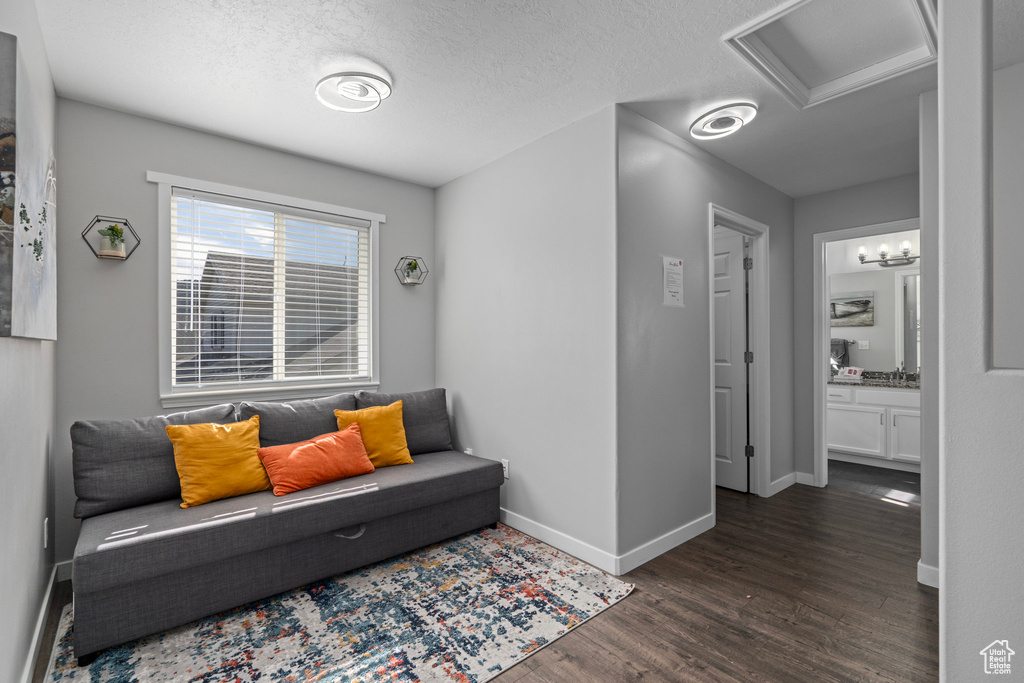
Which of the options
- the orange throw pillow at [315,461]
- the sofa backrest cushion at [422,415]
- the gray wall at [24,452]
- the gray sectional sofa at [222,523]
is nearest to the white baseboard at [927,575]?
the gray sectional sofa at [222,523]

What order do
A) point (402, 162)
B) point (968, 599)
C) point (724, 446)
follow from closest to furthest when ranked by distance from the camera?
point (968, 599) → point (402, 162) → point (724, 446)

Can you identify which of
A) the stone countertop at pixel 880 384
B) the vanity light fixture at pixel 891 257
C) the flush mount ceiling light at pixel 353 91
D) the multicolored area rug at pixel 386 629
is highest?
the flush mount ceiling light at pixel 353 91

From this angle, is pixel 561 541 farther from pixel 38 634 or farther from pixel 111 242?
pixel 111 242

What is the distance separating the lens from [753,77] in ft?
7.77

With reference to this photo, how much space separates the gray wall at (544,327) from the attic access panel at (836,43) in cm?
80

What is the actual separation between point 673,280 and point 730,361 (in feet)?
5.02

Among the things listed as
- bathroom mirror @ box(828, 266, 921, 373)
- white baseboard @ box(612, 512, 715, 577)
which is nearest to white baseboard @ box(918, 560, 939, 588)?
white baseboard @ box(612, 512, 715, 577)

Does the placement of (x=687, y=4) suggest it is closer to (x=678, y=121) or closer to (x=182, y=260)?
(x=678, y=121)

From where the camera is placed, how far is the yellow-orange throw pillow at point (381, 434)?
10.4ft

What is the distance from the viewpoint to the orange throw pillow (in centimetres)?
265

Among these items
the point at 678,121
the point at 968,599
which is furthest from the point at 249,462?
the point at 678,121

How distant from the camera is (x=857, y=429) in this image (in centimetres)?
500

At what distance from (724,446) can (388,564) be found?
293 centimetres

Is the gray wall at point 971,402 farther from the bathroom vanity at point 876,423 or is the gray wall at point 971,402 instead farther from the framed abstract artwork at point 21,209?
the bathroom vanity at point 876,423
